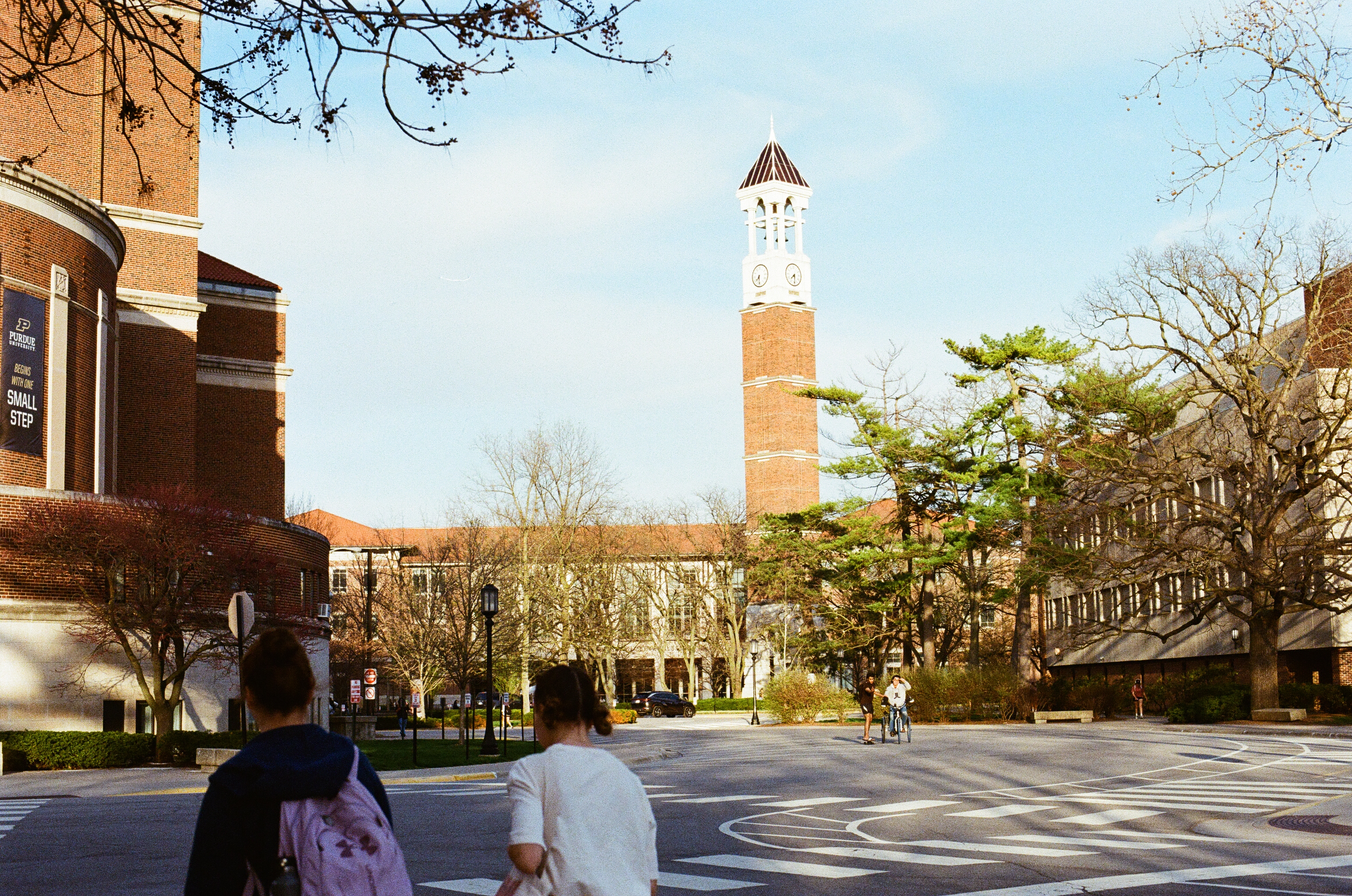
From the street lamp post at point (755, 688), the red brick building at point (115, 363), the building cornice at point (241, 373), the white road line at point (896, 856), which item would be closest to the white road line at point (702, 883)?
the white road line at point (896, 856)

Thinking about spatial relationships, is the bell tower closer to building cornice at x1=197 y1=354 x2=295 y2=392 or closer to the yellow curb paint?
building cornice at x1=197 y1=354 x2=295 y2=392

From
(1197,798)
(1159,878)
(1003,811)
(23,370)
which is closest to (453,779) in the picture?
(1003,811)

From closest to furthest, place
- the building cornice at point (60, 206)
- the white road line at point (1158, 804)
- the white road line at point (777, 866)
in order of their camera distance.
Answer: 1. the white road line at point (777, 866)
2. the white road line at point (1158, 804)
3. the building cornice at point (60, 206)

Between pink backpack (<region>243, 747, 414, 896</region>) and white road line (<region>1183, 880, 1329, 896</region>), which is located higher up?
pink backpack (<region>243, 747, 414, 896</region>)

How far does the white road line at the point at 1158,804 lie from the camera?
15.9 m

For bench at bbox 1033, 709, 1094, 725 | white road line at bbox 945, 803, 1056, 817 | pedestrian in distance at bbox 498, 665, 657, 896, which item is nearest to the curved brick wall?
white road line at bbox 945, 803, 1056, 817

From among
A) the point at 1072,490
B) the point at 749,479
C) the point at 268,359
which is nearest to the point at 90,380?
the point at 268,359

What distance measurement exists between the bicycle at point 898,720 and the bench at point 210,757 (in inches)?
622

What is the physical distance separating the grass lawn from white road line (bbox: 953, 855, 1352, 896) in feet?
49.5

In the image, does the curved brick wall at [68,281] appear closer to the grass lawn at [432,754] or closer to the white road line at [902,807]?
the grass lawn at [432,754]

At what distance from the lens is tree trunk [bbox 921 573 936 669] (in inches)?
2295

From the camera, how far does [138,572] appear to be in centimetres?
3131

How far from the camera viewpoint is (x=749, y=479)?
9394 cm

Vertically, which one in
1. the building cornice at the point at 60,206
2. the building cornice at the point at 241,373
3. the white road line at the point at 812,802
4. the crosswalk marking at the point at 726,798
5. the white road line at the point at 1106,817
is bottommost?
the crosswalk marking at the point at 726,798
